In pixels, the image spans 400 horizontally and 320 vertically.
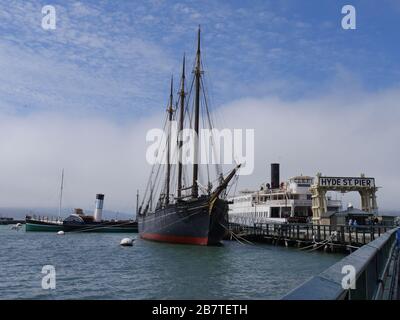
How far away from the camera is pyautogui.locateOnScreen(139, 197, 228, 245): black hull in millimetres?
45544

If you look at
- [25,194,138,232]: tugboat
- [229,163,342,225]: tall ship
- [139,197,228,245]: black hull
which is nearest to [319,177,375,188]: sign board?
[229,163,342,225]: tall ship

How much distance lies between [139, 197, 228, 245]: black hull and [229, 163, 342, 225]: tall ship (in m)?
27.4

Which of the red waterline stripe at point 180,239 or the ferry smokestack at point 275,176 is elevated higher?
the ferry smokestack at point 275,176

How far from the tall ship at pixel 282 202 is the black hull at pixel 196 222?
90.0 feet

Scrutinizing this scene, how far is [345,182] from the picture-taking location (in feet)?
191

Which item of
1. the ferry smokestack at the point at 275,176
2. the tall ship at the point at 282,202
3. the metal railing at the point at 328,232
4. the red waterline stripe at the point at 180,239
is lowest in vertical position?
the red waterline stripe at the point at 180,239

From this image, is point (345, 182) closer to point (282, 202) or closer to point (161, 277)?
point (282, 202)

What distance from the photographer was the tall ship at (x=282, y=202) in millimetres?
77594

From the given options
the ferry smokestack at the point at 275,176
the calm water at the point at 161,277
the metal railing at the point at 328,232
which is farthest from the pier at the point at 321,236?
the ferry smokestack at the point at 275,176

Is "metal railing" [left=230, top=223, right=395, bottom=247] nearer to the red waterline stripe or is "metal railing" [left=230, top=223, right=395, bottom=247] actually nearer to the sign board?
the sign board

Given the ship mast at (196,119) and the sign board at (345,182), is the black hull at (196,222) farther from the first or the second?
the sign board at (345,182)

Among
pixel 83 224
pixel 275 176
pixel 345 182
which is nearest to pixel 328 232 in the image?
pixel 345 182
